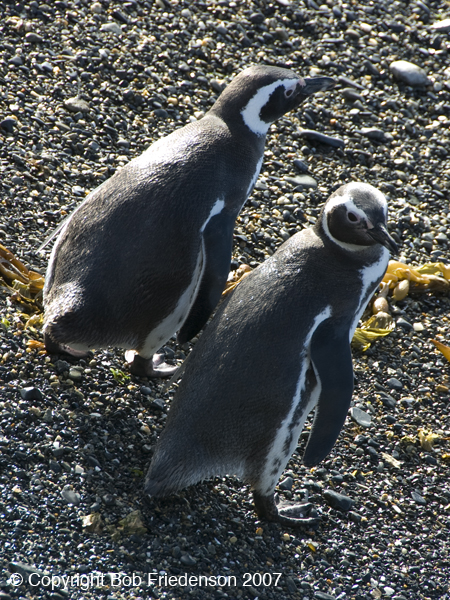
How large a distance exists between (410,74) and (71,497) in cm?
468

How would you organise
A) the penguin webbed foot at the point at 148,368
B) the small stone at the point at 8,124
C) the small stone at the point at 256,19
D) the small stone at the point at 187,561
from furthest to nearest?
1. the small stone at the point at 256,19
2. the small stone at the point at 8,124
3. the penguin webbed foot at the point at 148,368
4. the small stone at the point at 187,561

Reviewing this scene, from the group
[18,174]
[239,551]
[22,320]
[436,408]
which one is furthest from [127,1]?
[239,551]

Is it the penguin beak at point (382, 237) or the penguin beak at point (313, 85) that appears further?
the penguin beak at point (313, 85)

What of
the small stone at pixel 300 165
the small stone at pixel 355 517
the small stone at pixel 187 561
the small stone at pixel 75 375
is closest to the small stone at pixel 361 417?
the small stone at pixel 355 517

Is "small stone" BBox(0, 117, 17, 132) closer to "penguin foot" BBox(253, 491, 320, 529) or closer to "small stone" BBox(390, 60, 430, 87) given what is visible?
"penguin foot" BBox(253, 491, 320, 529)

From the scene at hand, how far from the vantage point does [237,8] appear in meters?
6.18

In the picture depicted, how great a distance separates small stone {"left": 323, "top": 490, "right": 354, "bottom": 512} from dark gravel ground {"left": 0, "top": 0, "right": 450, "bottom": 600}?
1cm

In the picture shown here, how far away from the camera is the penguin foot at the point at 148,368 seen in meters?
3.53

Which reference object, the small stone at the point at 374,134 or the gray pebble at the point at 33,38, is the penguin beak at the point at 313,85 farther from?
the gray pebble at the point at 33,38

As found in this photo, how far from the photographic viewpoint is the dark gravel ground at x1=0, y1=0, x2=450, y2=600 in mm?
2785

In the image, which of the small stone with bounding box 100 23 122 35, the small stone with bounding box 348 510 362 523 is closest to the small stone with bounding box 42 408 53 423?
the small stone with bounding box 348 510 362 523

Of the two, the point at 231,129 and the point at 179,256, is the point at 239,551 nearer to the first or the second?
the point at 179,256

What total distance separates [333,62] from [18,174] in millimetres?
3034

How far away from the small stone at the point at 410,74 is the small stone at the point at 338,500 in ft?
13.1
